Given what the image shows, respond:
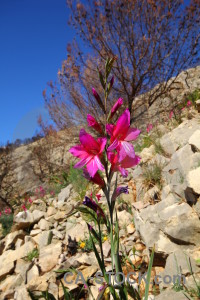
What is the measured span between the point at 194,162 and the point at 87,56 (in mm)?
5185

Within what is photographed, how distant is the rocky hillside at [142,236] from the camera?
2.00 meters

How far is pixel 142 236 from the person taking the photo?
245 centimetres

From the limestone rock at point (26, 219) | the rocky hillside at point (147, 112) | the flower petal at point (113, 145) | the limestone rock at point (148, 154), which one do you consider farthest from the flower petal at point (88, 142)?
the rocky hillside at point (147, 112)

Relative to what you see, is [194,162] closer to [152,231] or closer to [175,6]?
[152,231]

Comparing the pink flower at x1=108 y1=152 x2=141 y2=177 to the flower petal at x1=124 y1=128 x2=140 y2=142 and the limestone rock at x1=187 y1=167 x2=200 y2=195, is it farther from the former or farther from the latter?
the limestone rock at x1=187 y1=167 x2=200 y2=195

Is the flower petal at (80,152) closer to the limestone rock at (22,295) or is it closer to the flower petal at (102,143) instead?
the flower petal at (102,143)

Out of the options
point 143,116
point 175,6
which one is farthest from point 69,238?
point 175,6

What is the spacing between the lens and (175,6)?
558cm

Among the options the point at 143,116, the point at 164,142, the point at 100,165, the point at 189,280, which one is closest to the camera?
the point at 100,165

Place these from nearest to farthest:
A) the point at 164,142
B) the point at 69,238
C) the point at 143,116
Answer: the point at 69,238
the point at 164,142
the point at 143,116

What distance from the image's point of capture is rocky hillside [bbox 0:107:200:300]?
2.00m

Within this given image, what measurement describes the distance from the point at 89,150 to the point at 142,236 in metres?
1.73

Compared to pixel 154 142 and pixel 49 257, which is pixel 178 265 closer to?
pixel 49 257

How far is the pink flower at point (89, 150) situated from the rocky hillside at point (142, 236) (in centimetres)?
35
